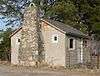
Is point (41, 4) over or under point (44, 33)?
over

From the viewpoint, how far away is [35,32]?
34844 mm

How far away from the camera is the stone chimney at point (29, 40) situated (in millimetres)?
34469

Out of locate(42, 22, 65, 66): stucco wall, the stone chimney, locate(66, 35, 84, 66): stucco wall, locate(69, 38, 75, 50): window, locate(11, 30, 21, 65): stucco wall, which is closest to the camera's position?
locate(42, 22, 65, 66): stucco wall

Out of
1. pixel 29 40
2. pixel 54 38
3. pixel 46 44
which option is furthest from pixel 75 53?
pixel 29 40

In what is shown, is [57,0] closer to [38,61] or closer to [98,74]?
[38,61]

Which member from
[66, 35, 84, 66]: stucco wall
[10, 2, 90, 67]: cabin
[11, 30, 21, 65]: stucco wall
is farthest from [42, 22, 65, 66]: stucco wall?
[11, 30, 21, 65]: stucco wall

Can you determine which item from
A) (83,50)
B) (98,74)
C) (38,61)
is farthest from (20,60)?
(98,74)

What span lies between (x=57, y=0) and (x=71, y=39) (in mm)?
22928

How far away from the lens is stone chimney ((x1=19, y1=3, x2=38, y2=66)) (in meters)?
34.5

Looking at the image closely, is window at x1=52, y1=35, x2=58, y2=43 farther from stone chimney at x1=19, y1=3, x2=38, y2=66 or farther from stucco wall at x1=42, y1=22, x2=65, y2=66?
stone chimney at x1=19, y1=3, x2=38, y2=66

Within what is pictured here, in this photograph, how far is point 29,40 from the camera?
114 ft

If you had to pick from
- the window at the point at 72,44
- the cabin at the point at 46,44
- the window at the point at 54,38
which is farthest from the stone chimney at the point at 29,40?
the window at the point at 72,44

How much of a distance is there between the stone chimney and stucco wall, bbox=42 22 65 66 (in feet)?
3.33

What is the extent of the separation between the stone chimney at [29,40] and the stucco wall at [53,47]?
101 centimetres
